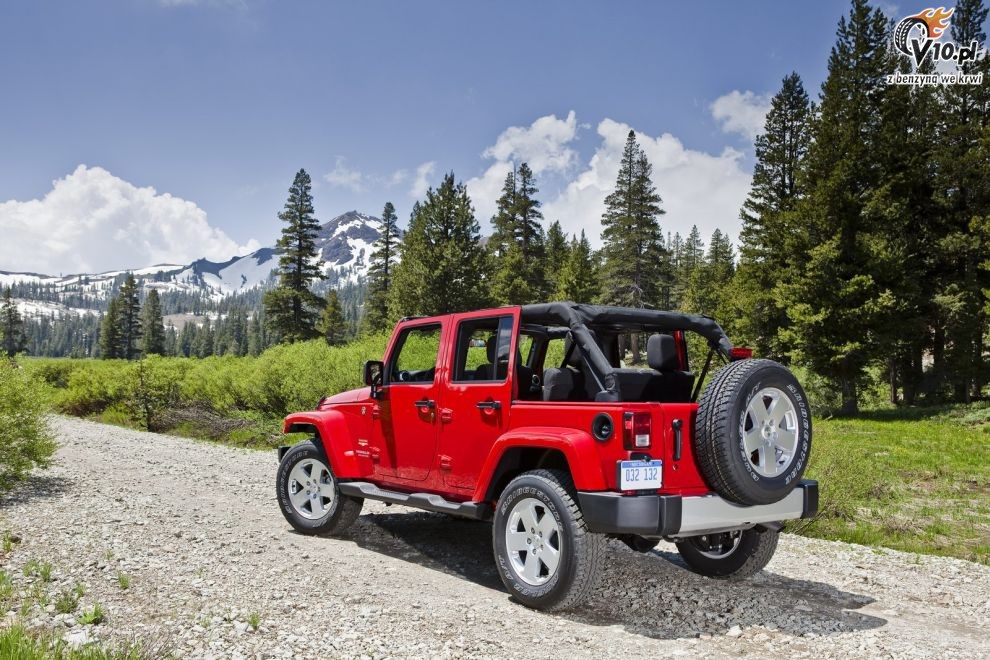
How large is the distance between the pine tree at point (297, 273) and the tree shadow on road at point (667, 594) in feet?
136

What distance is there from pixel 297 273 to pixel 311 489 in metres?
45.5

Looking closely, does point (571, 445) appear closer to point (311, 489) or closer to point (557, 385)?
point (557, 385)

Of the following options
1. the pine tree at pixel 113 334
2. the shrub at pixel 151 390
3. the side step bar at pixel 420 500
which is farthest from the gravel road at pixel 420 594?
the pine tree at pixel 113 334

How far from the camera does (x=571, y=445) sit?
451 cm

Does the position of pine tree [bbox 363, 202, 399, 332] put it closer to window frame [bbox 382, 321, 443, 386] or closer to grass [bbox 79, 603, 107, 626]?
window frame [bbox 382, 321, 443, 386]

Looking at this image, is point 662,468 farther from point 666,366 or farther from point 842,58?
point 842,58

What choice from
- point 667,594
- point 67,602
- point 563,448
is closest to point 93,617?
point 67,602

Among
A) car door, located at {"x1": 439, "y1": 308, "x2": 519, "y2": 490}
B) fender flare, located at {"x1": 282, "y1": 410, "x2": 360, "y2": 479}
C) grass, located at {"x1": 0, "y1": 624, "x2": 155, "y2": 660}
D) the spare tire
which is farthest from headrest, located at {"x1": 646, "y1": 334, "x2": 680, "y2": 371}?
grass, located at {"x1": 0, "y1": 624, "x2": 155, "y2": 660}

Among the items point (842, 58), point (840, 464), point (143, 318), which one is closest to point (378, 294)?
point (842, 58)

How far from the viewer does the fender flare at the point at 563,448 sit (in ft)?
14.5

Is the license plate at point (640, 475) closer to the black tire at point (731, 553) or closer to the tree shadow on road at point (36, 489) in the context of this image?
the black tire at point (731, 553)

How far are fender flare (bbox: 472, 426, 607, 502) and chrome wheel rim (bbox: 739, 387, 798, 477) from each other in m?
0.98

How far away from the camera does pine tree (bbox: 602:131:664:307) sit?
53062 mm

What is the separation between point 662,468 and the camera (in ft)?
14.7
